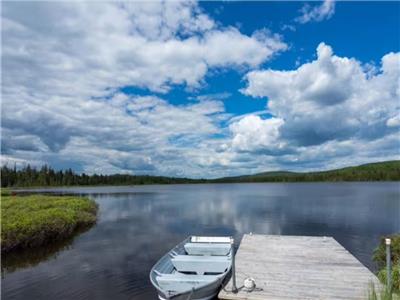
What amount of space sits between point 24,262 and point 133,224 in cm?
1292

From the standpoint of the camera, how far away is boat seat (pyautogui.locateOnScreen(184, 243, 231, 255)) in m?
14.1

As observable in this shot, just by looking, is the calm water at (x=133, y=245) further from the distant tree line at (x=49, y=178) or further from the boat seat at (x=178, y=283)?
the distant tree line at (x=49, y=178)

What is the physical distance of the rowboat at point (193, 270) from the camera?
9.46 meters

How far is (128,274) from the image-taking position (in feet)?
44.4

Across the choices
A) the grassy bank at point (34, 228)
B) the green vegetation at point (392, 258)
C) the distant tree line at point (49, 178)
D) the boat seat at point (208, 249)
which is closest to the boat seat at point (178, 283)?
the boat seat at point (208, 249)

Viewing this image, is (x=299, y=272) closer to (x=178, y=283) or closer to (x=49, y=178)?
(x=178, y=283)

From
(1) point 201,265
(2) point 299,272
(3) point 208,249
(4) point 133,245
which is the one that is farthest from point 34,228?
(2) point 299,272

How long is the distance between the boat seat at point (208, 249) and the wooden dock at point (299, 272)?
726 mm

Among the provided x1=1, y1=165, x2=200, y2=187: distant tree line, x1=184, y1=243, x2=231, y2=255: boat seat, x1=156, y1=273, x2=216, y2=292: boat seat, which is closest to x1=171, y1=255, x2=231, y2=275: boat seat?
x1=156, y1=273, x2=216, y2=292: boat seat

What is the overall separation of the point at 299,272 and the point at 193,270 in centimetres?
373

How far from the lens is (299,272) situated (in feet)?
35.1

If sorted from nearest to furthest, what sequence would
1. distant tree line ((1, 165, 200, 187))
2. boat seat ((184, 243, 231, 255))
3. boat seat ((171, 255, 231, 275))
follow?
boat seat ((171, 255, 231, 275))
boat seat ((184, 243, 231, 255))
distant tree line ((1, 165, 200, 187))

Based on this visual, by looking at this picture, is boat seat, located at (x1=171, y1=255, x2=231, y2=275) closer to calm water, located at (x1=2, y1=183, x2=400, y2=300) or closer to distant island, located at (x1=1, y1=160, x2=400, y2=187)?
calm water, located at (x1=2, y1=183, x2=400, y2=300)

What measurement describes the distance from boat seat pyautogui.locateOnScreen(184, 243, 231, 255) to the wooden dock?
0.73m
